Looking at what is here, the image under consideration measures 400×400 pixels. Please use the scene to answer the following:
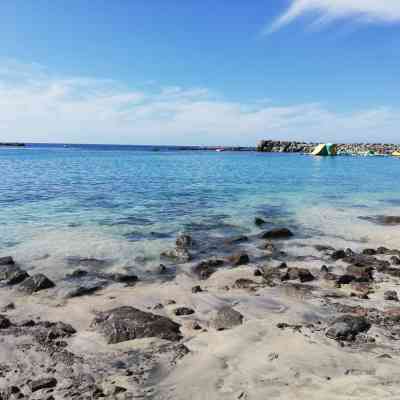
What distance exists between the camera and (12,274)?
9.84 meters

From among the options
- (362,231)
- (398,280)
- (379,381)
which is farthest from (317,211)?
(379,381)

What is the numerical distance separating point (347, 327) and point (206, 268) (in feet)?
16.5

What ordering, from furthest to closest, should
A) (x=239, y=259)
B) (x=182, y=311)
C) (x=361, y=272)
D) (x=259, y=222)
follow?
1. (x=259, y=222)
2. (x=239, y=259)
3. (x=361, y=272)
4. (x=182, y=311)

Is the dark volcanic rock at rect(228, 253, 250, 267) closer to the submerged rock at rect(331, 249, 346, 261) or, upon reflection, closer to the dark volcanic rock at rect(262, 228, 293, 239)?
the submerged rock at rect(331, 249, 346, 261)

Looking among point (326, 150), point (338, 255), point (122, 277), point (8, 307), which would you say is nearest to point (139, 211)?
point (122, 277)

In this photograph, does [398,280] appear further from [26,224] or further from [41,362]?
[26,224]

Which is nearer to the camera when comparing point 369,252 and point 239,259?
point 239,259

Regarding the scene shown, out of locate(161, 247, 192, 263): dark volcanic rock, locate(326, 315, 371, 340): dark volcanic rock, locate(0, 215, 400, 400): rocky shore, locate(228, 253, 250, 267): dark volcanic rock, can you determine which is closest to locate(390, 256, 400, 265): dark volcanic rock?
locate(0, 215, 400, 400): rocky shore

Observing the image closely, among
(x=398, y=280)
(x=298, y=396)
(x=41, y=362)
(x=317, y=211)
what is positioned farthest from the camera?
(x=317, y=211)

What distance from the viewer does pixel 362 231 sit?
1612cm

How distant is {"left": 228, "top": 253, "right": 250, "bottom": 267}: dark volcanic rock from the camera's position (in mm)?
11508

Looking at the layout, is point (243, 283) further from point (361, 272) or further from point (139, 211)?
point (139, 211)

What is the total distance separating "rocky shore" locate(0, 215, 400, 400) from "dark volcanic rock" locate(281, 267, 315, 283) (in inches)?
1.1

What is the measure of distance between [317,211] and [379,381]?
16.4 m
